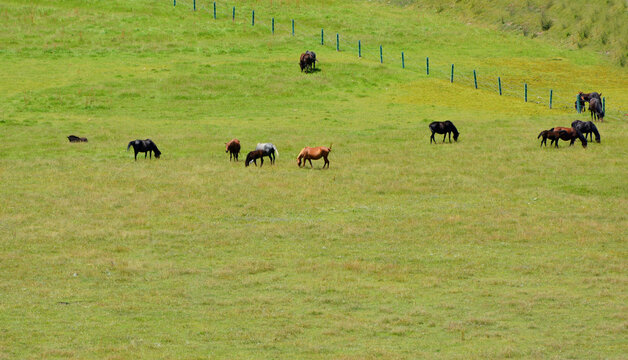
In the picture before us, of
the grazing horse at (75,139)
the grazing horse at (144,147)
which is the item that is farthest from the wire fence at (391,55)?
the grazing horse at (75,139)

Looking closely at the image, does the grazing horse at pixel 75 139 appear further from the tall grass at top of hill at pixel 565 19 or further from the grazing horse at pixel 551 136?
the tall grass at top of hill at pixel 565 19

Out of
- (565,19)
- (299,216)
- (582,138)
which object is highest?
(565,19)

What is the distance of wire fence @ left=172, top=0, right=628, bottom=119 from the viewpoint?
6207 centimetres

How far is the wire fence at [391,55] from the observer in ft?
204

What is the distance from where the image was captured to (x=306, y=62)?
6438 centimetres

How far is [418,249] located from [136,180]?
46.4 ft

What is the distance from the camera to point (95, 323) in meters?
19.2

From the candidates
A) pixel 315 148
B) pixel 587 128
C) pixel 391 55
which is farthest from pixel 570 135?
pixel 391 55

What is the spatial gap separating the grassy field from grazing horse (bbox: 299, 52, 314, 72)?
4.11 ft

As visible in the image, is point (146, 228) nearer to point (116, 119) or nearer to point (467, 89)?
point (116, 119)

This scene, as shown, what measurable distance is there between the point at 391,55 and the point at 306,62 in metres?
13.2

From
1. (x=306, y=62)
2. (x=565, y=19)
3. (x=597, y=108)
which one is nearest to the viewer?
(x=597, y=108)

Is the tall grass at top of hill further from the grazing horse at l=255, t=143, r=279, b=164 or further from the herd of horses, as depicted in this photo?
the grazing horse at l=255, t=143, r=279, b=164

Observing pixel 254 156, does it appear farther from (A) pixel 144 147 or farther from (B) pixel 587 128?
(B) pixel 587 128
